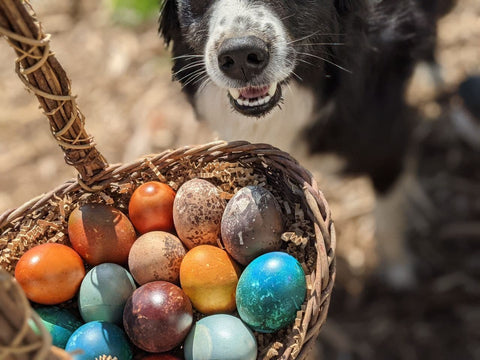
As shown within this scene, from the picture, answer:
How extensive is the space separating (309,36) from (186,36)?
412 millimetres

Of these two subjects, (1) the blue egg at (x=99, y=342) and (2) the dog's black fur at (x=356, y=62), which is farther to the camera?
(2) the dog's black fur at (x=356, y=62)

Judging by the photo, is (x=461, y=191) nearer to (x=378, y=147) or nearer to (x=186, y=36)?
(x=378, y=147)

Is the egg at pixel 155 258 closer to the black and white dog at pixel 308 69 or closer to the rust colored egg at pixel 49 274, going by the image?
the rust colored egg at pixel 49 274

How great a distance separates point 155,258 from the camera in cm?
143

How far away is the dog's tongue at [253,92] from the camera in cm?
180

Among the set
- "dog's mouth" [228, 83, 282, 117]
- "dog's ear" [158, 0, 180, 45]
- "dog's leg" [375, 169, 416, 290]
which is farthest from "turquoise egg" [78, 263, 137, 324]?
"dog's leg" [375, 169, 416, 290]

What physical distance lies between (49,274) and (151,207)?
0.28m

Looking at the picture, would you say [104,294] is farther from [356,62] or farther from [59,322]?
[356,62]

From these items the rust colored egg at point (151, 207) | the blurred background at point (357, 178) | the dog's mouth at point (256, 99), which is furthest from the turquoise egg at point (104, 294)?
the blurred background at point (357, 178)

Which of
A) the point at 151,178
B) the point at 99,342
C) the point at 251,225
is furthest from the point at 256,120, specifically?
the point at 99,342

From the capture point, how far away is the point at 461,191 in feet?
8.75

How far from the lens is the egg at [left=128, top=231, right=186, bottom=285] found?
1430 millimetres

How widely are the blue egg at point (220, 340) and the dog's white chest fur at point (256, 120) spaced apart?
0.89 metres

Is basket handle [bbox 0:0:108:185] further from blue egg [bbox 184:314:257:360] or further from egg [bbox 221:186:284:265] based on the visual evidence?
blue egg [bbox 184:314:257:360]
